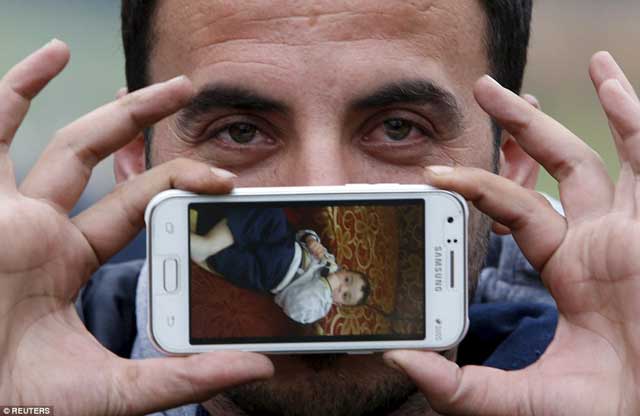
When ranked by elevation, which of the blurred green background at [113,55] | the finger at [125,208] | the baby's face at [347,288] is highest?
the blurred green background at [113,55]

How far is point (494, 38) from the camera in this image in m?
3.13

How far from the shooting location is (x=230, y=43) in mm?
2857

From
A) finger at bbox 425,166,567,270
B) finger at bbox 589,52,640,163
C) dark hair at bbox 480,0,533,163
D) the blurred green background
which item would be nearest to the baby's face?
finger at bbox 425,166,567,270

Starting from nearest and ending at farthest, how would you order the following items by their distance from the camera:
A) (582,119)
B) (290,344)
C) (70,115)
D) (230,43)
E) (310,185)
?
(290,344), (310,185), (230,43), (70,115), (582,119)

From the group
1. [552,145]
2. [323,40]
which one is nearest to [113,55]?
[323,40]

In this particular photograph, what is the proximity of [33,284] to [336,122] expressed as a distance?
828mm

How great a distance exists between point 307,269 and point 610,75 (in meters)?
0.81

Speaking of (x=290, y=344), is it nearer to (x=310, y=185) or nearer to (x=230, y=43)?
(x=310, y=185)

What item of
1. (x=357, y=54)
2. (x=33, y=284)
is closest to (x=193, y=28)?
(x=357, y=54)

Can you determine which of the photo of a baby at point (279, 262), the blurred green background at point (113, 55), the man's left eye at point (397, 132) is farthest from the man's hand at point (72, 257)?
the blurred green background at point (113, 55)

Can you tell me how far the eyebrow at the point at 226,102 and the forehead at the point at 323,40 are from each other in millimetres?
36

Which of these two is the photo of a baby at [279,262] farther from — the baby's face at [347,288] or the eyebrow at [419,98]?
the eyebrow at [419,98]

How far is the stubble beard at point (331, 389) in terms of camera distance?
2.73 m

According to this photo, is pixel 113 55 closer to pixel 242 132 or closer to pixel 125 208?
pixel 242 132
